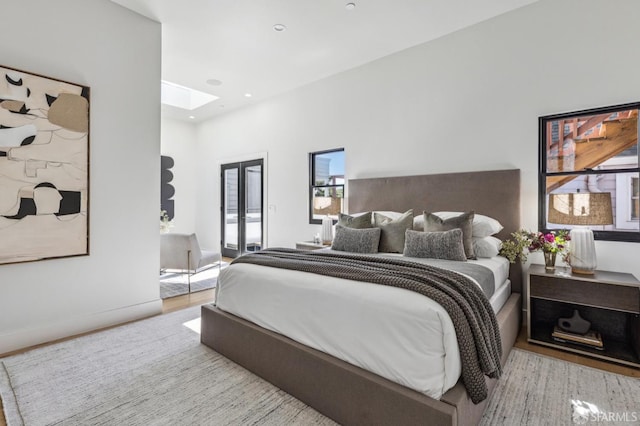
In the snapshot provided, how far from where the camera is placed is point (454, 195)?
3402 mm

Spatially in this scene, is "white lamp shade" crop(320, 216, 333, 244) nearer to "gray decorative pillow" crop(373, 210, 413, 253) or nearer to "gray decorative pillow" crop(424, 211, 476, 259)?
"gray decorative pillow" crop(373, 210, 413, 253)

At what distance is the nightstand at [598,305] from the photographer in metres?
2.28

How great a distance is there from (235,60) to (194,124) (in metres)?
3.26

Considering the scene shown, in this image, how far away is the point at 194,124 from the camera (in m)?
6.92

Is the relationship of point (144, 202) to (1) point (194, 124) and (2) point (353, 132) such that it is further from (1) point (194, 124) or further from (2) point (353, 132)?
(1) point (194, 124)

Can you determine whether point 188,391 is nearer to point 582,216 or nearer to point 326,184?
point 582,216

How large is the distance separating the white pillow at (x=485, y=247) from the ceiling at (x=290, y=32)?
7.21 ft

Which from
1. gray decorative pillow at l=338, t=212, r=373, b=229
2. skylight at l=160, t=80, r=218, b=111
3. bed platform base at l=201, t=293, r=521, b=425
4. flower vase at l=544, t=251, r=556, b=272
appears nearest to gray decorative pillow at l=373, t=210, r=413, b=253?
gray decorative pillow at l=338, t=212, r=373, b=229

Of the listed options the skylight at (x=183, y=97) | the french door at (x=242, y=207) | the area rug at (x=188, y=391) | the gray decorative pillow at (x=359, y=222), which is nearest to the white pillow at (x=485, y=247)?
the area rug at (x=188, y=391)

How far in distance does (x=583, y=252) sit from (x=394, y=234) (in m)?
1.48

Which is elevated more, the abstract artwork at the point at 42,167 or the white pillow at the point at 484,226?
the abstract artwork at the point at 42,167


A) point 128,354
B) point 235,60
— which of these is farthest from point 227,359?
point 235,60

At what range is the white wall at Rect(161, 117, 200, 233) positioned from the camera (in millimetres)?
6488

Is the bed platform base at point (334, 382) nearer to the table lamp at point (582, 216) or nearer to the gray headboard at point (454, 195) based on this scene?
the table lamp at point (582, 216)
